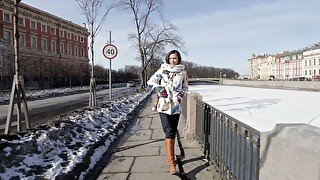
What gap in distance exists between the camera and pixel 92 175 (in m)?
4.96

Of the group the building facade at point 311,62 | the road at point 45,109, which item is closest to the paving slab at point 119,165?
the road at point 45,109

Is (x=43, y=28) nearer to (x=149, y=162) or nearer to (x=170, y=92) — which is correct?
(x=149, y=162)

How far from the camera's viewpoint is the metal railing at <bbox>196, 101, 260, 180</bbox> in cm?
309

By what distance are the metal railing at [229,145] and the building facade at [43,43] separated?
111ft

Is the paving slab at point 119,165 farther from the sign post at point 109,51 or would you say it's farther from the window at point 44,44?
the window at point 44,44

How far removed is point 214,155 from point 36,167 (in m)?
2.74

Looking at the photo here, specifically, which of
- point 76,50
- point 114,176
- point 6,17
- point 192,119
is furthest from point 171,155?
point 76,50

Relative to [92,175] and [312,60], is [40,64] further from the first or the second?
[312,60]

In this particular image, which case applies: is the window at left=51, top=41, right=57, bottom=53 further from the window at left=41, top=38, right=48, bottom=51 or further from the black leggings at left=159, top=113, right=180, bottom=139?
the black leggings at left=159, top=113, right=180, bottom=139

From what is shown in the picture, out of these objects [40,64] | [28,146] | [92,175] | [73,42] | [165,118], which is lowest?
[92,175]

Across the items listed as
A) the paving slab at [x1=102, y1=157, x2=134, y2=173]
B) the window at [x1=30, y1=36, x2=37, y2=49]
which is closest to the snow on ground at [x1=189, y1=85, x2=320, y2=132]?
the paving slab at [x1=102, y1=157, x2=134, y2=173]

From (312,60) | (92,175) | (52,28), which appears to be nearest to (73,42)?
(52,28)

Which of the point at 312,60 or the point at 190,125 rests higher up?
the point at 312,60

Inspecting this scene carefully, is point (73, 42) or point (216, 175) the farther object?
point (73, 42)
